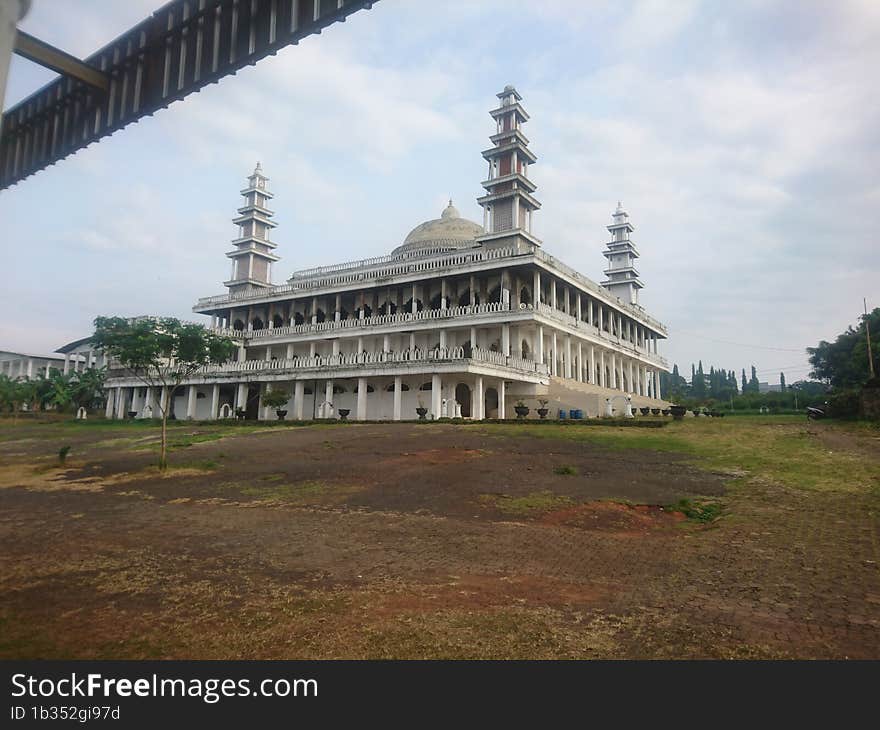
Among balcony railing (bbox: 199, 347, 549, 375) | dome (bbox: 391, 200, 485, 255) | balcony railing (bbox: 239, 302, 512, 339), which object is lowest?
balcony railing (bbox: 199, 347, 549, 375)

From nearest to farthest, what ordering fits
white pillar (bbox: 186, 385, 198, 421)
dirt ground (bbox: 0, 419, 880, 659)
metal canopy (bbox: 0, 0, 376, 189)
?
dirt ground (bbox: 0, 419, 880, 659) → metal canopy (bbox: 0, 0, 376, 189) → white pillar (bbox: 186, 385, 198, 421)

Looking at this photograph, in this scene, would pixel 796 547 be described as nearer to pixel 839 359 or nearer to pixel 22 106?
pixel 22 106

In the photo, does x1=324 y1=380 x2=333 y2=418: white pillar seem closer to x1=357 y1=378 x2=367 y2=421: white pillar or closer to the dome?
x1=357 y1=378 x2=367 y2=421: white pillar

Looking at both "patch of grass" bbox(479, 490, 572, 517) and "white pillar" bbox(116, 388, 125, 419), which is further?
"white pillar" bbox(116, 388, 125, 419)

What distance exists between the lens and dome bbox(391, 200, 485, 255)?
54.4m

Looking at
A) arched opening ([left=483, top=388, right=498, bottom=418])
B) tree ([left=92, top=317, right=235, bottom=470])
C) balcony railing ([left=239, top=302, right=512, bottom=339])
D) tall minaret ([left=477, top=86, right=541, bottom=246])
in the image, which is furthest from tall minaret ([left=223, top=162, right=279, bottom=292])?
tree ([left=92, top=317, right=235, bottom=470])

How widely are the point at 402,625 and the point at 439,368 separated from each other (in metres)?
29.9

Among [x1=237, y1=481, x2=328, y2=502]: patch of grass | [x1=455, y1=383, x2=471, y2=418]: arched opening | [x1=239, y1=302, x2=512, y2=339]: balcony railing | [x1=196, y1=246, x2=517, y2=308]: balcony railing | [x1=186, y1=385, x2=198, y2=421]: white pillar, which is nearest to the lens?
[x1=237, y1=481, x2=328, y2=502]: patch of grass

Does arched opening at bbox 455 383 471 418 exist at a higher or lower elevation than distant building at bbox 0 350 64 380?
lower

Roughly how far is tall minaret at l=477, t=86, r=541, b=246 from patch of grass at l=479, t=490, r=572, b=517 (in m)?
40.2

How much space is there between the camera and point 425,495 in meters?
12.8

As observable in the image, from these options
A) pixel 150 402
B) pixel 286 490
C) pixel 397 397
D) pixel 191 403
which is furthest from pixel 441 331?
pixel 286 490

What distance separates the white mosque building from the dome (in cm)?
19

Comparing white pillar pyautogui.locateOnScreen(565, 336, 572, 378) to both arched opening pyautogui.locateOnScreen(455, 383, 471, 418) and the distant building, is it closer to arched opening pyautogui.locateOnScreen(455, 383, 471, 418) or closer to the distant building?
arched opening pyautogui.locateOnScreen(455, 383, 471, 418)
